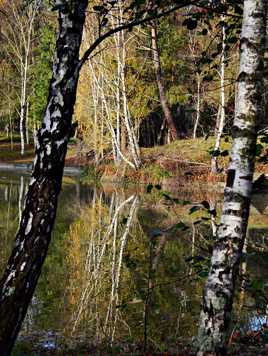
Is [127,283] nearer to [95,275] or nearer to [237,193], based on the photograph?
[95,275]

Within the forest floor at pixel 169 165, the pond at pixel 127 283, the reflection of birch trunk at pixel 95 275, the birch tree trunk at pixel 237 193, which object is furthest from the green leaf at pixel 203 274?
the forest floor at pixel 169 165

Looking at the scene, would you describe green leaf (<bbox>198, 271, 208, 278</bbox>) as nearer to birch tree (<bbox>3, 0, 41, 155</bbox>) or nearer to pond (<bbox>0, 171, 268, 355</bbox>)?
pond (<bbox>0, 171, 268, 355</bbox>)

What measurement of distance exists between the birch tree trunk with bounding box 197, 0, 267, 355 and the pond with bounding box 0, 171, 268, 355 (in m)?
0.26

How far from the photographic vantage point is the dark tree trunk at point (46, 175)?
13.4 ft

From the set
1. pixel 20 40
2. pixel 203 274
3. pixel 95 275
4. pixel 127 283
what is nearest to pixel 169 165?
pixel 95 275

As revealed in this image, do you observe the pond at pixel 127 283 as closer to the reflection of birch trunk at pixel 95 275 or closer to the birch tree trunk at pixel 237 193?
the reflection of birch trunk at pixel 95 275

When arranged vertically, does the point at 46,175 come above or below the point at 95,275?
above

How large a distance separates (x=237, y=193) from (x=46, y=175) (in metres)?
1.57

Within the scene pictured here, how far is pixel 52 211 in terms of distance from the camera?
418 cm

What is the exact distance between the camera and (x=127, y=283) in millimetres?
9156

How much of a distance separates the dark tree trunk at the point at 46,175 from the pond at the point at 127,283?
0.85m

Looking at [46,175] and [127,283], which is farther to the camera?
[127,283]

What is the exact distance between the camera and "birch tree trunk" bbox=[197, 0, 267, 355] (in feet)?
10.8

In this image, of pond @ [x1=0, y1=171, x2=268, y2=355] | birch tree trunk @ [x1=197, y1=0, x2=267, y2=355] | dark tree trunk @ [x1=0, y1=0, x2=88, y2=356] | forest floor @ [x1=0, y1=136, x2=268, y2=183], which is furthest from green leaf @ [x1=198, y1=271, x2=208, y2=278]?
forest floor @ [x1=0, y1=136, x2=268, y2=183]
